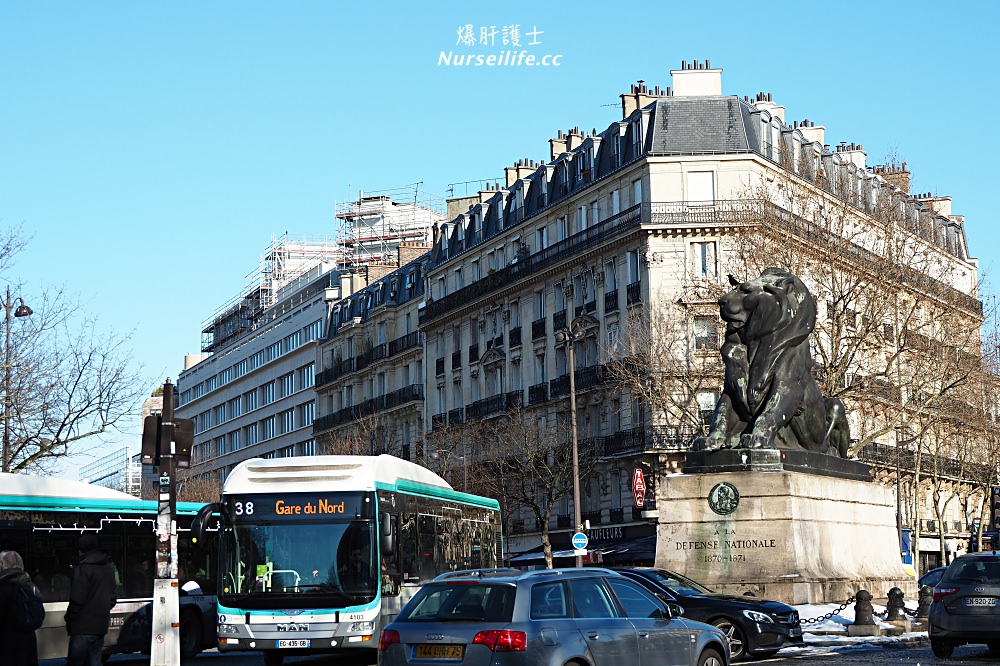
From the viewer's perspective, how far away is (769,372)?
71.1 ft

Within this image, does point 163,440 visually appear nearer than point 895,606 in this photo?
Yes

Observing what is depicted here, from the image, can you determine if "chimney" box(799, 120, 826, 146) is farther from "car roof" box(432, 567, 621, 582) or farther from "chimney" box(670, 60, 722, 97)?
"car roof" box(432, 567, 621, 582)

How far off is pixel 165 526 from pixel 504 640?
6.67 metres

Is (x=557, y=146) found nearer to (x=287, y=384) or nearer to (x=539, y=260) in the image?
(x=539, y=260)

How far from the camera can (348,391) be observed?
277 ft

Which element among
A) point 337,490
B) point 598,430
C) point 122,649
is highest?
point 598,430

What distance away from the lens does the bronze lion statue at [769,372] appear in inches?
851

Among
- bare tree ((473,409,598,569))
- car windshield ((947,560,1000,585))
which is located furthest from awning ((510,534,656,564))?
car windshield ((947,560,1000,585))

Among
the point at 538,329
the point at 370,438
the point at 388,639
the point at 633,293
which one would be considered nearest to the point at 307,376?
the point at 370,438

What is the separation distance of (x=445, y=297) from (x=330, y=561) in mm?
51773

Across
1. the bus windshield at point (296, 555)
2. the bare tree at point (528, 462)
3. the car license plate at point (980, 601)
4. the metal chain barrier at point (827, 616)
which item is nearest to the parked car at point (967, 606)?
the car license plate at point (980, 601)

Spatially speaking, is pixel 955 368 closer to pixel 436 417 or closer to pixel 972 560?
pixel 972 560

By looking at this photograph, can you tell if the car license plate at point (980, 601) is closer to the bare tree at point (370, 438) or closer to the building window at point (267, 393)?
the bare tree at point (370, 438)

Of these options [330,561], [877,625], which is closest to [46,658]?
[330,561]
